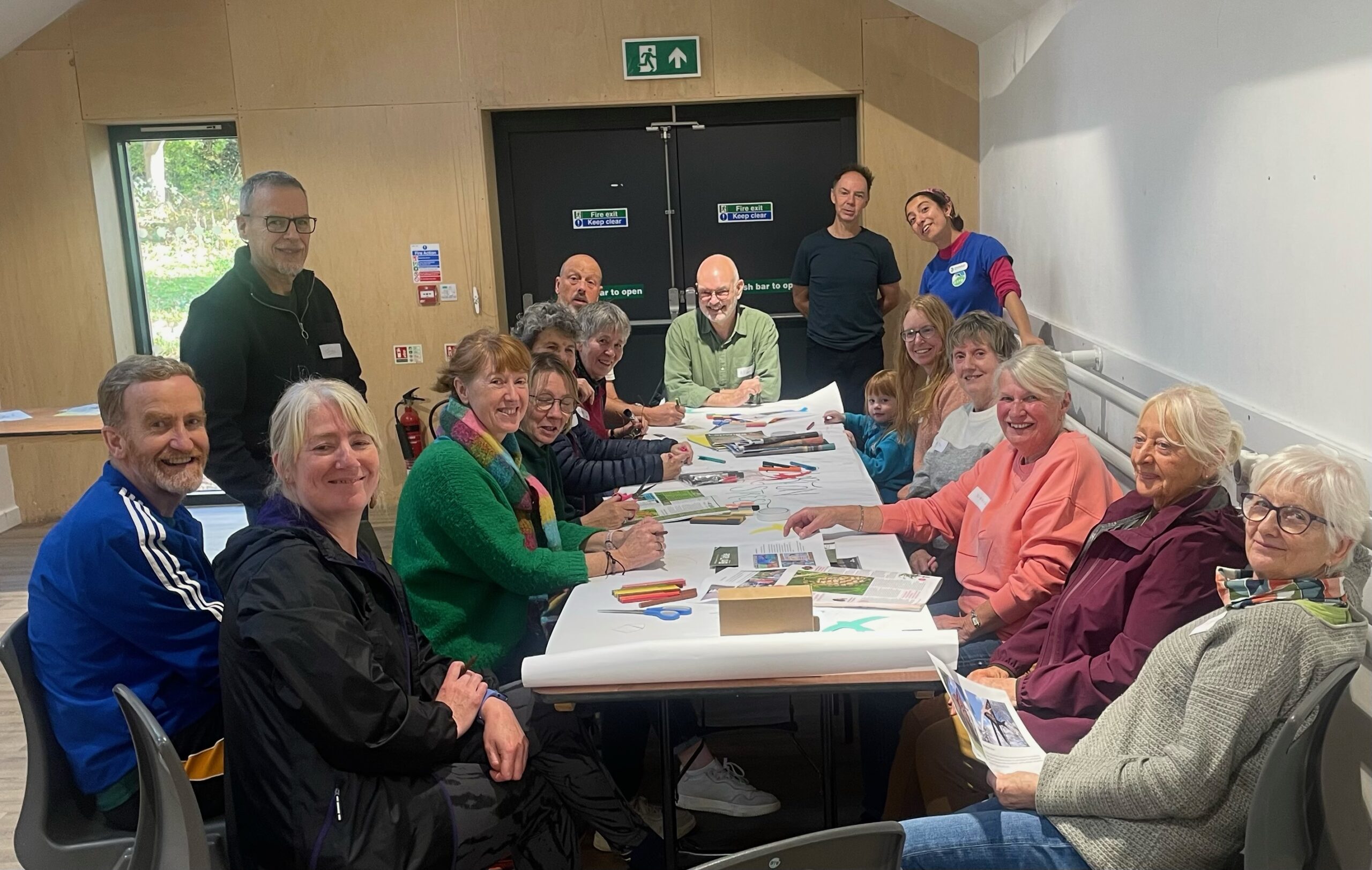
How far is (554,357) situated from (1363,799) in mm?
2224

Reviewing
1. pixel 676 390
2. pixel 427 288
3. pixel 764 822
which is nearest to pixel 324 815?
pixel 764 822

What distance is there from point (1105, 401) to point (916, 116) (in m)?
3.04

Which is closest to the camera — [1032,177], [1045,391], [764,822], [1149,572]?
[1149,572]

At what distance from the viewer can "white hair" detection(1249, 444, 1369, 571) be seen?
1686 millimetres

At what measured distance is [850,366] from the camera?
19.0 ft

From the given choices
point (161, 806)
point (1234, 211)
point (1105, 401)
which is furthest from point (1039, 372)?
point (161, 806)

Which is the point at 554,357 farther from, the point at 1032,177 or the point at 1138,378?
the point at 1032,177

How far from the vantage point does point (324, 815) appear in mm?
1729

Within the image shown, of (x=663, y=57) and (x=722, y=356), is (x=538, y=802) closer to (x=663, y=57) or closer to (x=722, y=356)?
(x=722, y=356)

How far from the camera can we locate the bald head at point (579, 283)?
15.8ft

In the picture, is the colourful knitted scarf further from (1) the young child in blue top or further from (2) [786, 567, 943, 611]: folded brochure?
(1) the young child in blue top

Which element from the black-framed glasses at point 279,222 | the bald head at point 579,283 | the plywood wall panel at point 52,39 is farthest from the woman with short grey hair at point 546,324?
the plywood wall panel at point 52,39

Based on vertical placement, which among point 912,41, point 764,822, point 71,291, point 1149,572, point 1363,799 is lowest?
point 764,822

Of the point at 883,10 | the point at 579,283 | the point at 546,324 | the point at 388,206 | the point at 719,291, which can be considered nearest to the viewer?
the point at 546,324
